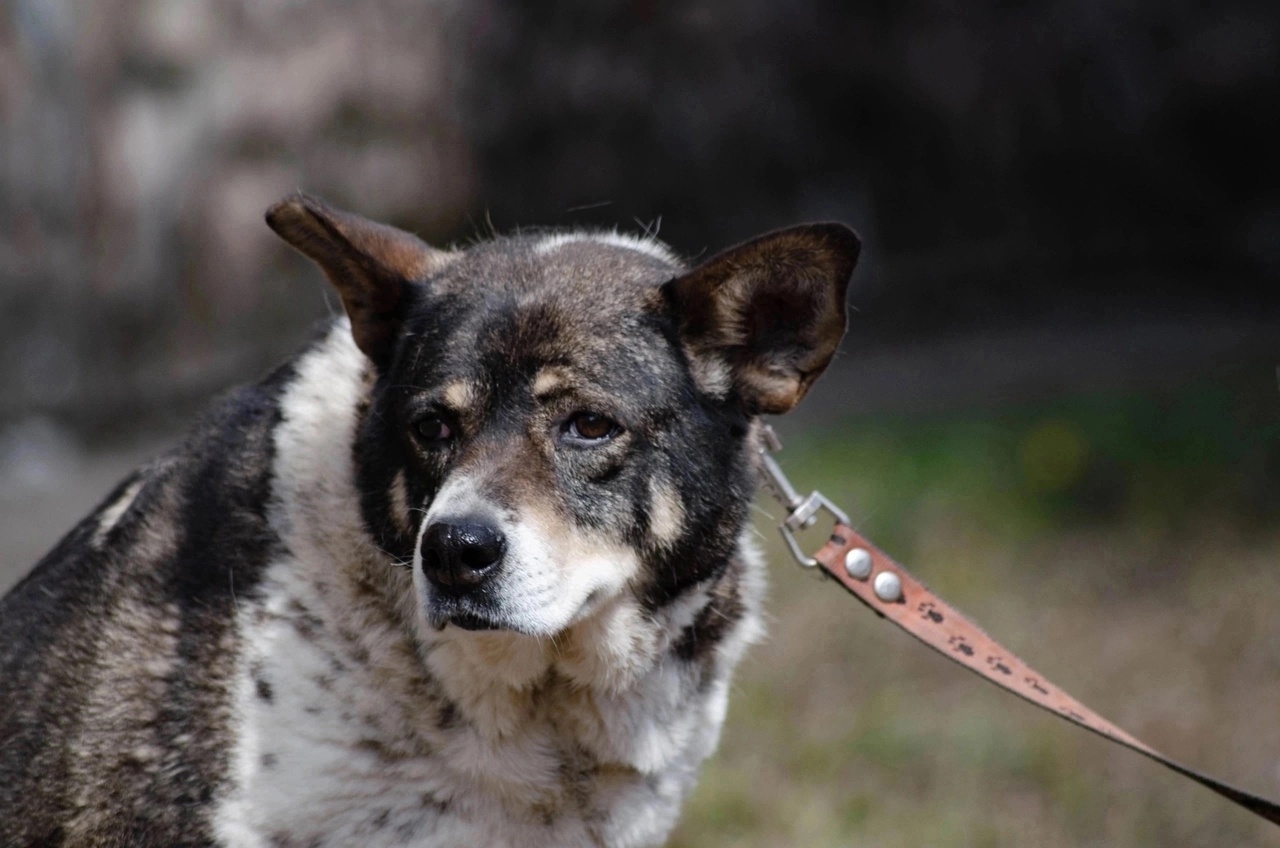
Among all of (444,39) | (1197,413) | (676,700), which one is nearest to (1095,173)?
(1197,413)

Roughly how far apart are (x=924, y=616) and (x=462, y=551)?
1.02m

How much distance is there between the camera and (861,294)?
880 centimetres

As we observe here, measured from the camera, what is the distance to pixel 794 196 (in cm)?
881

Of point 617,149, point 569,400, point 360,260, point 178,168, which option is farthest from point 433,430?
point 617,149

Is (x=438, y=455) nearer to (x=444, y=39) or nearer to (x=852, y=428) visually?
(x=852, y=428)

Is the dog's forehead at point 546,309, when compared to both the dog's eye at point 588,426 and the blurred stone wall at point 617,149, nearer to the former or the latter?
the dog's eye at point 588,426

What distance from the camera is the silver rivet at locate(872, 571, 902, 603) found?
3002mm

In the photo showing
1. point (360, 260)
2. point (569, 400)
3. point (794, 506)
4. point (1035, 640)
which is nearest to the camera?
point (569, 400)

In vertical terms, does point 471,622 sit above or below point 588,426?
below

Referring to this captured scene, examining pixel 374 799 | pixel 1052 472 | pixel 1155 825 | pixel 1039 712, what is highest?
pixel 1052 472

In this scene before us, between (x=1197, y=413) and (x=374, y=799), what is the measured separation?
16.4ft

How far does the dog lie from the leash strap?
0.22m

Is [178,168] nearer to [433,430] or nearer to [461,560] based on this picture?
[433,430]

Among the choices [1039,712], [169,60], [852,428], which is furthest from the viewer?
[169,60]
